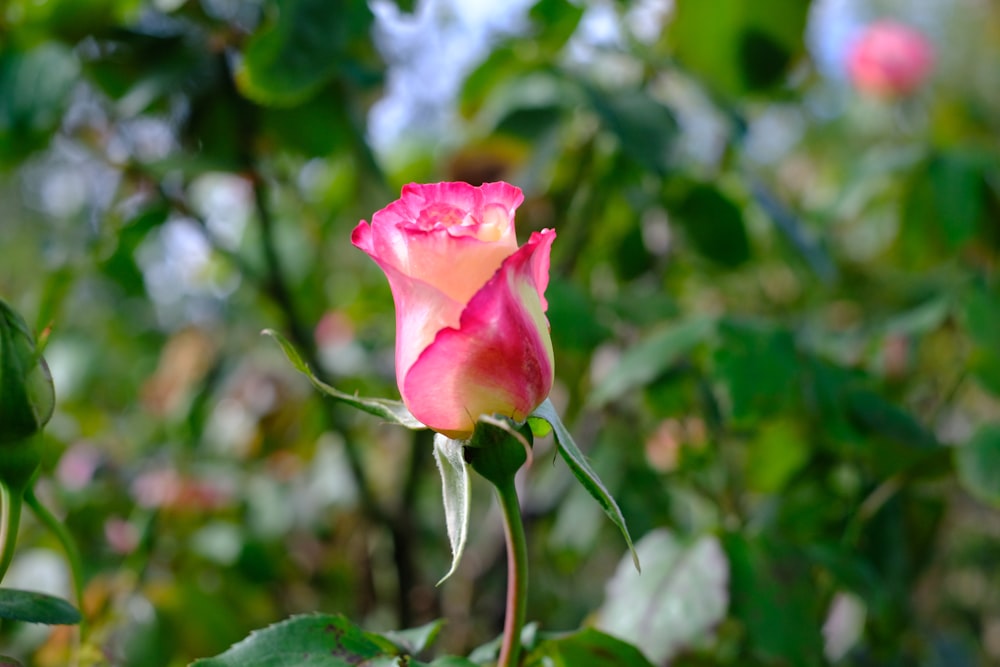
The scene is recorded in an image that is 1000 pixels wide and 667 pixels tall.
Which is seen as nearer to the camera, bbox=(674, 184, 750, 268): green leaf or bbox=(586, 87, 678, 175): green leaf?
bbox=(586, 87, 678, 175): green leaf

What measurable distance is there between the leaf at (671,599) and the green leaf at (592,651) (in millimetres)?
125

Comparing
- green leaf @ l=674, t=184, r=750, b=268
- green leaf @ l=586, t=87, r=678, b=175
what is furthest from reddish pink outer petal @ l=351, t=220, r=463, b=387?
green leaf @ l=674, t=184, r=750, b=268

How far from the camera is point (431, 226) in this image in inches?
10.8

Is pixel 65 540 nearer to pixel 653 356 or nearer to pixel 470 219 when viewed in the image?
pixel 470 219

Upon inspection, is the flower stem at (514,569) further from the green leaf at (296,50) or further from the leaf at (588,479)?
the green leaf at (296,50)

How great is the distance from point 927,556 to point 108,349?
1.11 metres

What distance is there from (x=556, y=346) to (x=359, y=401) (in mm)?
397

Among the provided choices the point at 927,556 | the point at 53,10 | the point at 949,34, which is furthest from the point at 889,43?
the point at 949,34

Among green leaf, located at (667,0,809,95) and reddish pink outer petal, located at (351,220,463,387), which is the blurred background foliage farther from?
reddish pink outer petal, located at (351,220,463,387)

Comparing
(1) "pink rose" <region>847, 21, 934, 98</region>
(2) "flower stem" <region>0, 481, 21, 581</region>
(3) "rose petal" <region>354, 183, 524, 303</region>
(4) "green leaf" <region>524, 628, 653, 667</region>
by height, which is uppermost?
(3) "rose petal" <region>354, 183, 524, 303</region>

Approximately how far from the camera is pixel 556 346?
2.19 ft

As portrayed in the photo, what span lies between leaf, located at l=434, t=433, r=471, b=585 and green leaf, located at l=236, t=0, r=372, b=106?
12.7 inches

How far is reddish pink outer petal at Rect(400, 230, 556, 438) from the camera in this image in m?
0.27

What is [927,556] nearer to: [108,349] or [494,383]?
[494,383]
